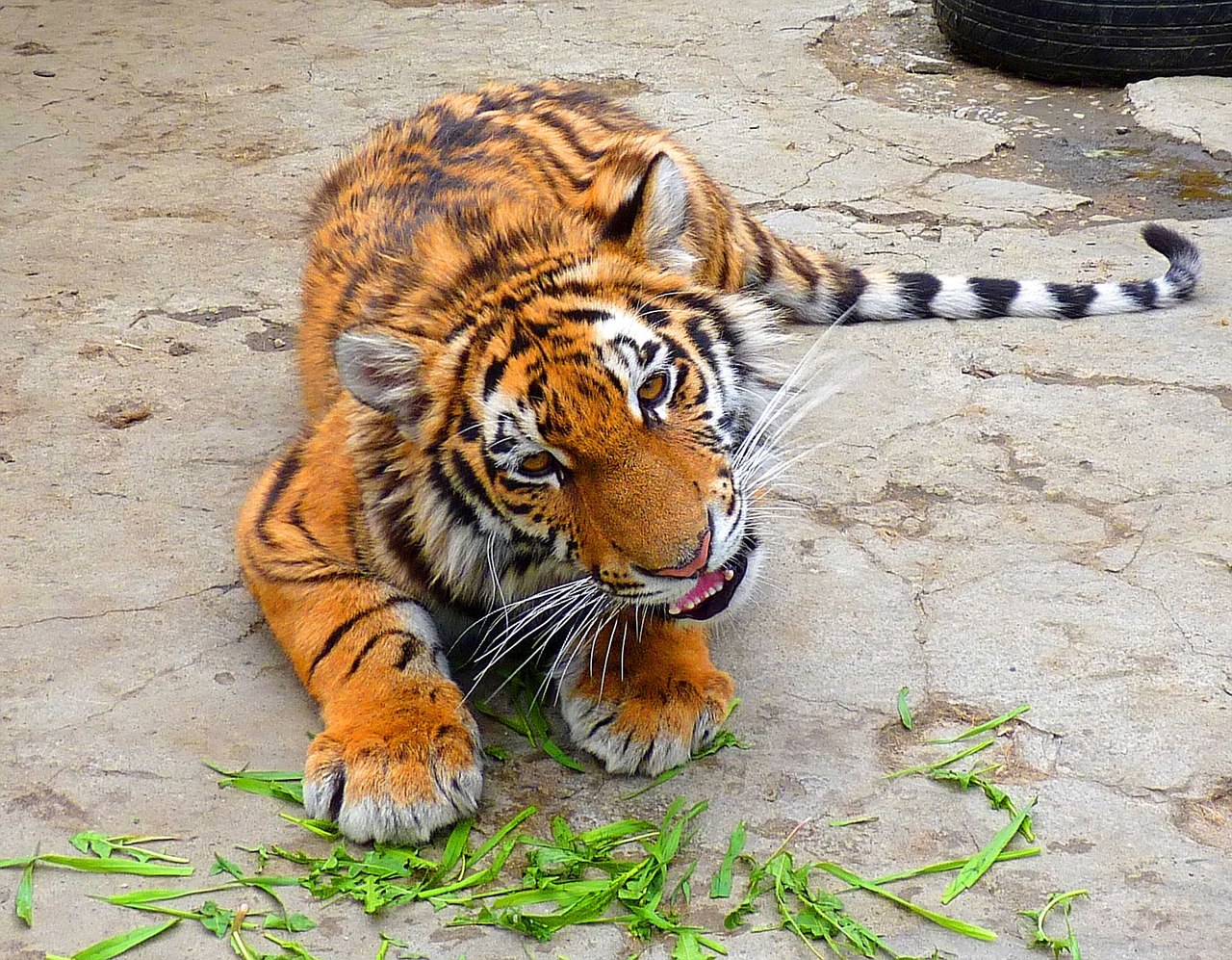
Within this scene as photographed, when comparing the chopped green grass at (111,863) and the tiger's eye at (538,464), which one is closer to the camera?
the chopped green grass at (111,863)

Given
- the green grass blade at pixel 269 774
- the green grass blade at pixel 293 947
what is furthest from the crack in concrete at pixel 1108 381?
the green grass blade at pixel 293 947

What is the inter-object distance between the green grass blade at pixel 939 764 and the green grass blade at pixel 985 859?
15cm

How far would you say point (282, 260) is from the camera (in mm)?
4277

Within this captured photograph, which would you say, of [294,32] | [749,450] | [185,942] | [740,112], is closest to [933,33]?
[740,112]

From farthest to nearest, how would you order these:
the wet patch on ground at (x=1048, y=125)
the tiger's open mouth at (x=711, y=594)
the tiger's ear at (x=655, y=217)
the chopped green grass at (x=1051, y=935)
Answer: the wet patch on ground at (x=1048, y=125) → the tiger's ear at (x=655, y=217) → the tiger's open mouth at (x=711, y=594) → the chopped green grass at (x=1051, y=935)

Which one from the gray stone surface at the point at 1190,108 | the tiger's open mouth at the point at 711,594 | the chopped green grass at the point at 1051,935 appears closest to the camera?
the chopped green grass at the point at 1051,935

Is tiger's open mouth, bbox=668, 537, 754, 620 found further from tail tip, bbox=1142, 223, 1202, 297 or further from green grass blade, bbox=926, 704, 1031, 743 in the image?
tail tip, bbox=1142, 223, 1202, 297

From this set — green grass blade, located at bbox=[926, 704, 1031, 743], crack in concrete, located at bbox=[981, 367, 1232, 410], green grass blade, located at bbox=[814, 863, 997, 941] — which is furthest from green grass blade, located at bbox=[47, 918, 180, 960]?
crack in concrete, located at bbox=[981, 367, 1232, 410]

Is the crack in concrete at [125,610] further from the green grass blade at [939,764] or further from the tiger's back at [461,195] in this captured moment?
the green grass blade at [939,764]

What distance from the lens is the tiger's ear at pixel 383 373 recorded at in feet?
7.19

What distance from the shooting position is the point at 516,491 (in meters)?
2.18

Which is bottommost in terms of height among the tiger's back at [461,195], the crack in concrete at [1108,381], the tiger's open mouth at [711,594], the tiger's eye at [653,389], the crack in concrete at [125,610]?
the crack in concrete at [125,610]

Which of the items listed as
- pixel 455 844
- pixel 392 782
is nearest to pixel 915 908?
pixel 455 844

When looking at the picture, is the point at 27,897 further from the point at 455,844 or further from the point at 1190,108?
the point at 1190,108
